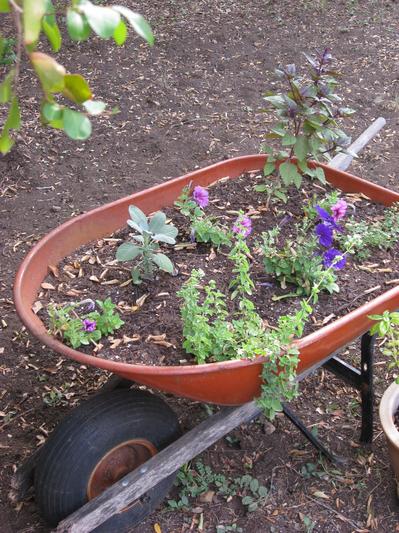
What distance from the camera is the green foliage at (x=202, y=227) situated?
2197 millimetres

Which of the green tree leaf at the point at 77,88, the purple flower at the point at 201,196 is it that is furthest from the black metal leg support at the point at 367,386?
the green tree leaf at the point at 77,88

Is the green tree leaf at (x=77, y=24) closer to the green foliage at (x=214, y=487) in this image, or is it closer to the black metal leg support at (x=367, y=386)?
the black metal leg support at (x=367, y=386)

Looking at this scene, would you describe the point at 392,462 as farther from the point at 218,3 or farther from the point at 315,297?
the point at 218,3

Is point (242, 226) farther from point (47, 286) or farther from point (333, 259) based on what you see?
point (47, 286)

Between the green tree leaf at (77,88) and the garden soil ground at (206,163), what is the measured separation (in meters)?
1.66

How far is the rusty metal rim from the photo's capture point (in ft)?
6.32

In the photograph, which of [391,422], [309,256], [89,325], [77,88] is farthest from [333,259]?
[77,88]

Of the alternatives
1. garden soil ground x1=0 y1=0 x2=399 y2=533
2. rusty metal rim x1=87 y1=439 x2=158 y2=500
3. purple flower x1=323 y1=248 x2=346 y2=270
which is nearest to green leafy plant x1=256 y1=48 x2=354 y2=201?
purple flower x1=323 y1=248 x2=346 y2=270

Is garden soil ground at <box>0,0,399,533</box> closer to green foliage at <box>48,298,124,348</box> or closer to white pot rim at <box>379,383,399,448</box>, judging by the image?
white pot rim at <box>379,383,399,448</box>

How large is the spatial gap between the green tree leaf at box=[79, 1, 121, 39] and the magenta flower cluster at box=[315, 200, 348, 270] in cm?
137

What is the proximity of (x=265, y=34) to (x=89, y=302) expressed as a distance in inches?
168

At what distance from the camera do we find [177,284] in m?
2.09

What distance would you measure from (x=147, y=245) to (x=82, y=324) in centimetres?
34

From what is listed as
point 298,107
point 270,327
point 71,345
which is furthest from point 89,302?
point 298,107
